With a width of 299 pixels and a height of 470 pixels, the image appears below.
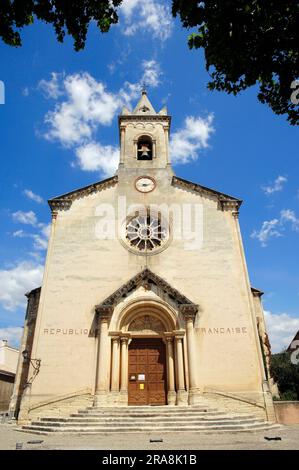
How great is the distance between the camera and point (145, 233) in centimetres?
1972

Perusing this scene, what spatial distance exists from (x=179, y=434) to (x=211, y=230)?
36.3 feet

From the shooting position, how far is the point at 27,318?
61.5 feet

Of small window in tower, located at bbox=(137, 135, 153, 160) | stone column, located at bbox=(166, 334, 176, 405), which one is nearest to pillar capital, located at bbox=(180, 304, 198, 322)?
stone column, located at bbox=(166, 334, 176, 405)

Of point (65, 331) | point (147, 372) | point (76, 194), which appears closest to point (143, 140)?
point (76, 194)

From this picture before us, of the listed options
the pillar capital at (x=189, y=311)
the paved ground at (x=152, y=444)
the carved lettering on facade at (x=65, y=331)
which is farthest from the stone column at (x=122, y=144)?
the paved ground at (x=152, y=444)

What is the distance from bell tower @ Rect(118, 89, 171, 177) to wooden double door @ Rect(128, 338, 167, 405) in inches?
437

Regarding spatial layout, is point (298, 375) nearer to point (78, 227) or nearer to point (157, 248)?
point (157, 248)

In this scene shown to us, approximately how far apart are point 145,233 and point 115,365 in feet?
25.3

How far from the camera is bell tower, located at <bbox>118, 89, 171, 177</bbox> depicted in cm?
2223

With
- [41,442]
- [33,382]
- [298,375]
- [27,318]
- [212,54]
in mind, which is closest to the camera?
[212,54]

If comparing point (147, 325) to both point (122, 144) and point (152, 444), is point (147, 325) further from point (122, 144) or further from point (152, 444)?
point (122, 144)

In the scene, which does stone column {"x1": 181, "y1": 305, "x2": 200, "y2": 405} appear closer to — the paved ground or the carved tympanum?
the carved tympanum
